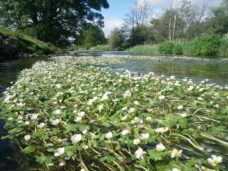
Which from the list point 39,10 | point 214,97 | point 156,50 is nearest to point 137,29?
point 156,50

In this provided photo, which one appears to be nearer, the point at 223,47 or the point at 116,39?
the point at 223,47

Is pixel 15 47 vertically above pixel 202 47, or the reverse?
pixel 15 47

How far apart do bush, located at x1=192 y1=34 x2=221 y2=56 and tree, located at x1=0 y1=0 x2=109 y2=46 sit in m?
15.0

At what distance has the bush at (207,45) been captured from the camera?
66.4 feet

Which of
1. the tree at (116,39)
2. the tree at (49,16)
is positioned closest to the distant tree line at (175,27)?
the tree at (116,39)

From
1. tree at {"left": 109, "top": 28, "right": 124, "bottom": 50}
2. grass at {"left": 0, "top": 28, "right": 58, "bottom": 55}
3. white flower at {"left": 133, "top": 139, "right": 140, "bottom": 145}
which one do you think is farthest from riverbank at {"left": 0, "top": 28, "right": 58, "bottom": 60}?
tree at {"left": 109, "top": 28, "right": 124, "bottom": 50}

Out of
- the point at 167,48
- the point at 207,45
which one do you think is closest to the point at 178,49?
the point at 167,48

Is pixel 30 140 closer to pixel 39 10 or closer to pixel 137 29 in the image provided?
pixel 39 10

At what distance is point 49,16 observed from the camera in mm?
25000

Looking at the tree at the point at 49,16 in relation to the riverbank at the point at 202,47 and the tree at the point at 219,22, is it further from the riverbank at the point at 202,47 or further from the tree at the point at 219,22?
Answer: the tree at the point at 219,22

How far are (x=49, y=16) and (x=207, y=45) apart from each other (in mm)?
19303

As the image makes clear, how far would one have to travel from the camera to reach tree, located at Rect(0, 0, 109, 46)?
23016 mm

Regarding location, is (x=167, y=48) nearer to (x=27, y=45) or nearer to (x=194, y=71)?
(x=27, y=45)

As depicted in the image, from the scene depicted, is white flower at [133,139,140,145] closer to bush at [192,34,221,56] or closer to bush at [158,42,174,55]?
bush at [192,34,221,56]
